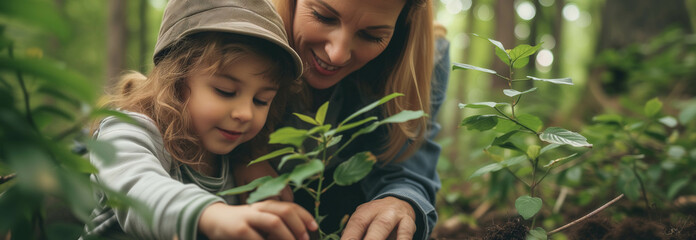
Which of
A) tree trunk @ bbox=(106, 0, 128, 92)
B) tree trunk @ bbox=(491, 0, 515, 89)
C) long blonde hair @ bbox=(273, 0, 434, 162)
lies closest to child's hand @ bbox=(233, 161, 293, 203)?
long blonde hair @ bbox=(273, 0, 434, 162)

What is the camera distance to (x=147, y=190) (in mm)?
982

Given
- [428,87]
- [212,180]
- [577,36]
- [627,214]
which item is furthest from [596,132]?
[577,36]

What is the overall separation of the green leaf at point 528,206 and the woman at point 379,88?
0.33 m

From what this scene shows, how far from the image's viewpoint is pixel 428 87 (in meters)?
2.05

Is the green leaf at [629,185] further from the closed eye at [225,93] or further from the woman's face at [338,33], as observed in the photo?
the closed eye at [225,93]

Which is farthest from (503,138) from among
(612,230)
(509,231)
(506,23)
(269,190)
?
(506,23)

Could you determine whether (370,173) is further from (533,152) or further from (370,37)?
(533,152)

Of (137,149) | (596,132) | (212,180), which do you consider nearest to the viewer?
(137,149)

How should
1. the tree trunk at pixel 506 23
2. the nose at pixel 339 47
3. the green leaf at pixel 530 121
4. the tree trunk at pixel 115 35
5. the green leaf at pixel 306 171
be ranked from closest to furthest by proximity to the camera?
the green leaf at pixel 306 171 < the green leaf at pixel 530 121 < the nose at pixel 339 47 < the tree trunk at pixel 506 23 < the tree trunk at pixel 115 35

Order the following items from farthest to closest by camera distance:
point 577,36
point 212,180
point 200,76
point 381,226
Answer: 1. point 577,36
2. point 212,180
3. point 200,76
4. point 381,226

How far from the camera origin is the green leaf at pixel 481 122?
1254 mm

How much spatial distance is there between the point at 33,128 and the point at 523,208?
1.15 m

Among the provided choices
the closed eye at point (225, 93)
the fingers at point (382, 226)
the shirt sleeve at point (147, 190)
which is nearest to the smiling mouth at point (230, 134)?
the closed eye at point (225, 93)

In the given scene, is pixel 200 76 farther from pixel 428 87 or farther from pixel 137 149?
pixel 428 87
